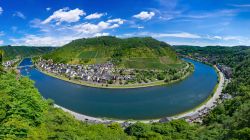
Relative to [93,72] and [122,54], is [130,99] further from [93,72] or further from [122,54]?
[122,54]

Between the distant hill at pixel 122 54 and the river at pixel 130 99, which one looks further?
the distant hill at pixel 122 54

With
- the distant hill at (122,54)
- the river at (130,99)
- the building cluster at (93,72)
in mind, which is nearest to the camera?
the river at (130,99)

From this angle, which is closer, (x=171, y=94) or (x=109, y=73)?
(x=171, y=94)

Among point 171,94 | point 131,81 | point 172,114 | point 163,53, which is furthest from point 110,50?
point 172,114

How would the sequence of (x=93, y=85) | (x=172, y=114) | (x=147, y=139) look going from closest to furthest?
1. (x=147, y=139)
2. (x=172, y=114)
3. (x=93, y=85)

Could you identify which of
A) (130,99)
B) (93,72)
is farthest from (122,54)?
(130,99)

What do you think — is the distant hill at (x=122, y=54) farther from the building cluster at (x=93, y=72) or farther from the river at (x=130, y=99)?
the river at (x=130, y=99)

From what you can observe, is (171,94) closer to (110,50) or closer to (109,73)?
(109,73)

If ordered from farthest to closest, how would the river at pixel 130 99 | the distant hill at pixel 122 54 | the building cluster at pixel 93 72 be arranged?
the distant hill at pixel 122 54 → the building cluster at pixel 93 72 → the river at pixel 130 99

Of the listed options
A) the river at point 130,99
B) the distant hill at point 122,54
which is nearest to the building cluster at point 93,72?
the river at point 130,99
